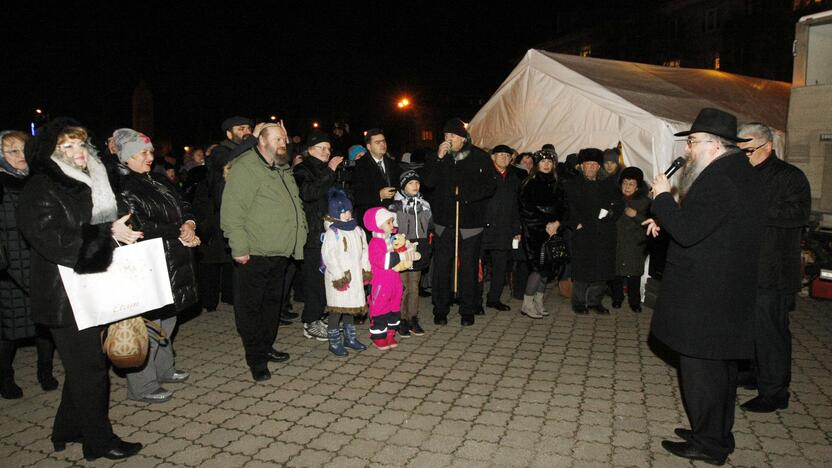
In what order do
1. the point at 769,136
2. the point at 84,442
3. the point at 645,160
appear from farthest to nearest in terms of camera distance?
the point at 645,160 → the point at 769,136 → the point at 84,442

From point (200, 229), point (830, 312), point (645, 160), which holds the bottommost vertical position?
point (830, 312)

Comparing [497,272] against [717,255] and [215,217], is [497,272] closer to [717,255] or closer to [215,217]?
[215,217]

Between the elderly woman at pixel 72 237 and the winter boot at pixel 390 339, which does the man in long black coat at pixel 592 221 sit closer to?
the winter boot at pixel 390 339

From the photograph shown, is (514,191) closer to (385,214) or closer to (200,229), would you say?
(385,214)

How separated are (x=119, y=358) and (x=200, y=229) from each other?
1966 millimetres

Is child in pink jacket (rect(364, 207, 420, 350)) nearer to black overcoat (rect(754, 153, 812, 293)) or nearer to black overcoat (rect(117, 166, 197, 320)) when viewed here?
black overcoat (rect(117, 166, 197, 320))

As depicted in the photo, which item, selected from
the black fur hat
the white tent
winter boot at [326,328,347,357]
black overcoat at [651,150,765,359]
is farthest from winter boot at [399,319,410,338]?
the white tent

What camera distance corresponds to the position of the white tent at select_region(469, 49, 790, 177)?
25.9 feet

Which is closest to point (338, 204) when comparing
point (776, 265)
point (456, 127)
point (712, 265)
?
point (456, 127)

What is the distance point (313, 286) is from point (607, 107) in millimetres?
5580

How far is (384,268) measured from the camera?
5.41 meters

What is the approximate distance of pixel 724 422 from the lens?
3.38 metres

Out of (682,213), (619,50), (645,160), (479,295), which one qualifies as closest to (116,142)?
(682,213)

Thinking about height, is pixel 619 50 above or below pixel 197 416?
above
